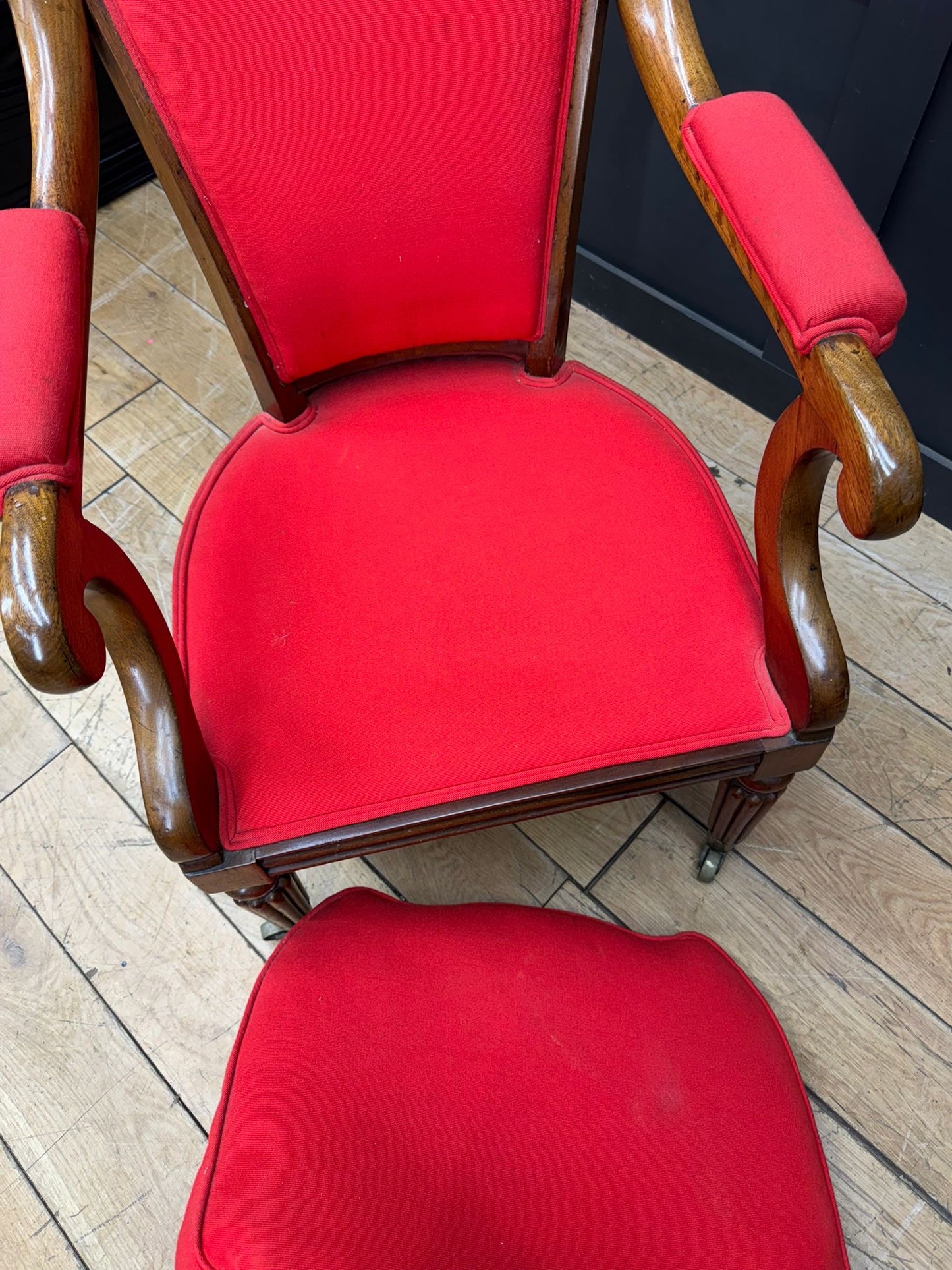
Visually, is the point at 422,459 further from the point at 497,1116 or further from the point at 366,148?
the point at 497,1116

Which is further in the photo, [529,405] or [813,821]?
[813,821]

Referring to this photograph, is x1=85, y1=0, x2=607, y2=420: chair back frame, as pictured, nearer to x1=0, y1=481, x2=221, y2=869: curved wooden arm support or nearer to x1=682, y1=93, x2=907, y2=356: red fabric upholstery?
x1=682, y1=93, x2=907, y2=356: red fabric upholstery

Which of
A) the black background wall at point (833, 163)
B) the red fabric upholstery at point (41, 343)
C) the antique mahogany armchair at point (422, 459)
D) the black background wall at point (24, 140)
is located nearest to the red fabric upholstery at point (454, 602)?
the antique mahogany armchair at point (422, 459)

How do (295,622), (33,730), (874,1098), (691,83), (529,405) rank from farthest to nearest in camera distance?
(33,730) → (874,1098) → (529,405) → (295,622) → (691,83)

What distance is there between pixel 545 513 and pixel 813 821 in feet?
2.17

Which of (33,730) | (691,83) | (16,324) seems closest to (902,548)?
(691,83)

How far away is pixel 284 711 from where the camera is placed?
0.79 m

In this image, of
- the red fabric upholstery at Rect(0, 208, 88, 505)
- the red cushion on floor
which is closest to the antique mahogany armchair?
the red fabric upholstery at Rect(0, 208, 88, 505)

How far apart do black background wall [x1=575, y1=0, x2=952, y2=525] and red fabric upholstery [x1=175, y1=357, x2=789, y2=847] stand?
58 cm

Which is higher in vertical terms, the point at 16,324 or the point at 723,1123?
the point at 16,324

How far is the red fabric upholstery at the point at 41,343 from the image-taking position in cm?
58

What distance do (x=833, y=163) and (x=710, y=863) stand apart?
100 centimetres

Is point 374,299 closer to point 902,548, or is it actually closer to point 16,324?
point 16,324

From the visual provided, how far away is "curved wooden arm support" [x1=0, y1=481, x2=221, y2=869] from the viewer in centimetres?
53
